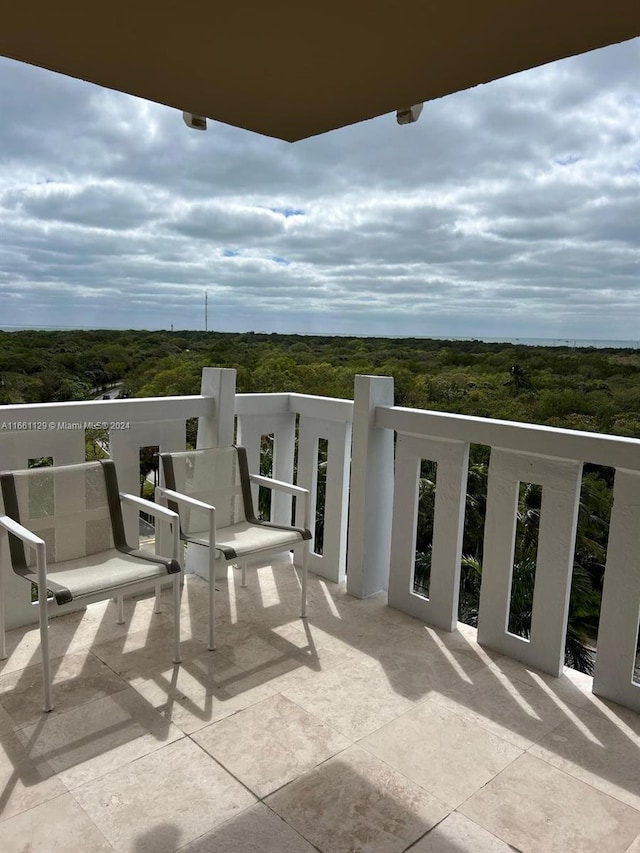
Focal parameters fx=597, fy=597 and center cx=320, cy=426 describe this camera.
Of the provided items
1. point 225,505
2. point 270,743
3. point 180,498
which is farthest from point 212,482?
point 270,743

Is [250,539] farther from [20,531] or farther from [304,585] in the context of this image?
[20,531]

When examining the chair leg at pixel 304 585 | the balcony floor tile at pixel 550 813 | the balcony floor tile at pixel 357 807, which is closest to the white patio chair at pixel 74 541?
the chair leg at pixel 304 585

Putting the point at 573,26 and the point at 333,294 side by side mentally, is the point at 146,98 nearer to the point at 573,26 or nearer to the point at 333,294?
the point at 573,26

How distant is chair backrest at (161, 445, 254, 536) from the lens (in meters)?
2.88

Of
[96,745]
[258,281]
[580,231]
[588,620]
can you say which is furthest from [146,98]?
[580,231]

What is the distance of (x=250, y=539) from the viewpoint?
275 cm

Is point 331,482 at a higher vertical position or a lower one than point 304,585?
higher

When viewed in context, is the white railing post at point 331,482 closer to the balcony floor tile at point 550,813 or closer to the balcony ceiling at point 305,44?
the balcony floor tile at point 550,813

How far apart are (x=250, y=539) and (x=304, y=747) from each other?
1.01m

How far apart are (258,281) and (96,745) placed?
2221 cm

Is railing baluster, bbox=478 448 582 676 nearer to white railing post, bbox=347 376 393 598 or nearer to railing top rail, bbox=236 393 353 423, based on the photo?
white railing post, bbox=347 376 393 598

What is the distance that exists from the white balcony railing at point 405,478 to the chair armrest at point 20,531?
1.60 feet

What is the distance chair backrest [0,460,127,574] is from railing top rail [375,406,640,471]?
1350mm

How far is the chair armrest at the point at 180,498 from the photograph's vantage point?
2.56 meters
